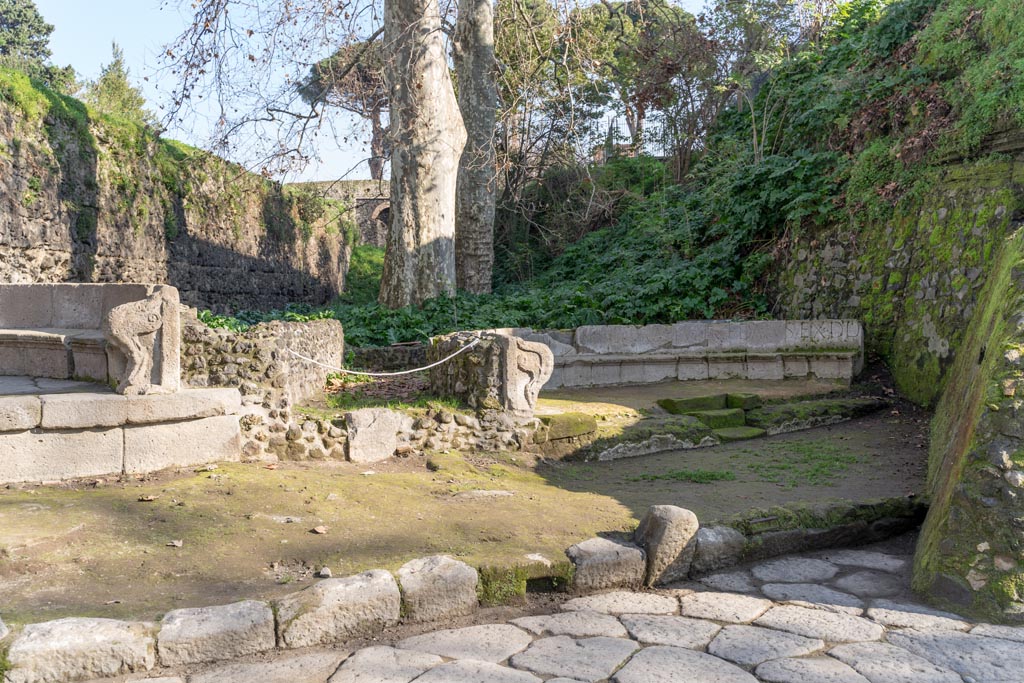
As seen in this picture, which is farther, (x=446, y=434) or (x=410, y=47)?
(x=410, y=47)

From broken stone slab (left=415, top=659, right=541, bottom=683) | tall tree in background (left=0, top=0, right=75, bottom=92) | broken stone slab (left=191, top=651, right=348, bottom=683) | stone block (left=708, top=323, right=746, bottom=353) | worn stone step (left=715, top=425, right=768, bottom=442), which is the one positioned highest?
tall tree in background (left=0, top=0, right=75, bottom=92)

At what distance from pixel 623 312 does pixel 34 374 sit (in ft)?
22.2

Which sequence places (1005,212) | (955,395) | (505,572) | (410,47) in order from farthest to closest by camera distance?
(410,47)
(1005,212)
(955,395)
(505,572)

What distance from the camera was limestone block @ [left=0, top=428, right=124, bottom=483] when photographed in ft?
15.0

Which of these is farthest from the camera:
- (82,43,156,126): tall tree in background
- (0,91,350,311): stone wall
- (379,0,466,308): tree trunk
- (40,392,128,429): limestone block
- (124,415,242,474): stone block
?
(82,43,156,126): tall tree in background

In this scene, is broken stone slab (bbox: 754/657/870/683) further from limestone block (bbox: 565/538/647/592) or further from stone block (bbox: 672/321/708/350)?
stone block (bbox: 672/321/708/350)

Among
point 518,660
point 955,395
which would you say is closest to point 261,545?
point 518,660

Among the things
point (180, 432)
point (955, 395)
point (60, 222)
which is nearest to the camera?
point (180, 432)

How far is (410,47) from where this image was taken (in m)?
10.5

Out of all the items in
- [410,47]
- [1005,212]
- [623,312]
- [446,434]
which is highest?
[410,47]

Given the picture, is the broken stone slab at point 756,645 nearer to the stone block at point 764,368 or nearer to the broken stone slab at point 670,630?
the broken stone slab at point 670,630

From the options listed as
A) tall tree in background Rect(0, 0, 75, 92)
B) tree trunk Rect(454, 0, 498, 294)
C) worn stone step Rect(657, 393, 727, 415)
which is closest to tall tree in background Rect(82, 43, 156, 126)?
tall tree in background Rect(0, 0, 75, 92)

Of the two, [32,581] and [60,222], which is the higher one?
[60,222]

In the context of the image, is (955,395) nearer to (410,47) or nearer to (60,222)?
(410,47)
